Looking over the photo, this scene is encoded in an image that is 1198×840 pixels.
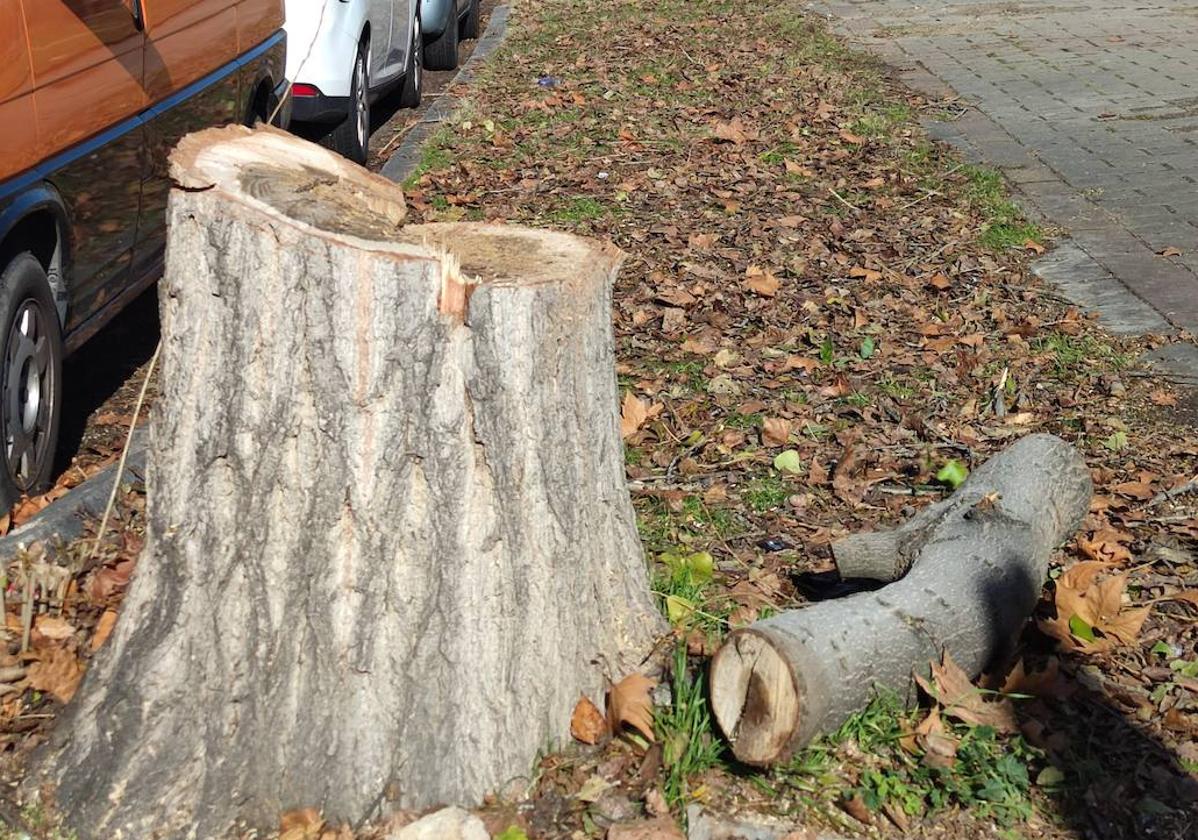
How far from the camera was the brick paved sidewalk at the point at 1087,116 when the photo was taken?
670 centimetres

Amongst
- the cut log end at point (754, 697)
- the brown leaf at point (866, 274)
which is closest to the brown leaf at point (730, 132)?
the brown leaf at point (866, 274)

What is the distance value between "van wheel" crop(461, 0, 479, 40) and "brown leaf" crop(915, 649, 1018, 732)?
40.0ft

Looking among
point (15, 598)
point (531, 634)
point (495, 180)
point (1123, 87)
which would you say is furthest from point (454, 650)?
point (1123, 87)

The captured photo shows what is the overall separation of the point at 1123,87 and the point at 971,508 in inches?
300

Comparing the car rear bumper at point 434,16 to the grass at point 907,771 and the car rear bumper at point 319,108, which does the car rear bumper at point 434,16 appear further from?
the grass at point 907,771

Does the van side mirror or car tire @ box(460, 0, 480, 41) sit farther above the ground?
the van side mirror

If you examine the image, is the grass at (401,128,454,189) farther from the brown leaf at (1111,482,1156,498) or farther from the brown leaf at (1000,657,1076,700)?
the brown leaf at (1000,657,1076,700)

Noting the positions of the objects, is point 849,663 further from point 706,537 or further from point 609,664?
point 706,537

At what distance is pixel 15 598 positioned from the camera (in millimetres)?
3705

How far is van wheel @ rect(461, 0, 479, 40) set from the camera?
47.9ft

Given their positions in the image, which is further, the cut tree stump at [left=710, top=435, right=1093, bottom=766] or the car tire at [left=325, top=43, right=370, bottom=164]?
the car tire at [left=325, top=43, right=370, bottom=164]

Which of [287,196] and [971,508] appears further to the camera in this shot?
[971,508]

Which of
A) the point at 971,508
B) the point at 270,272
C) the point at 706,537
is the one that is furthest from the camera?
the point at 706,537

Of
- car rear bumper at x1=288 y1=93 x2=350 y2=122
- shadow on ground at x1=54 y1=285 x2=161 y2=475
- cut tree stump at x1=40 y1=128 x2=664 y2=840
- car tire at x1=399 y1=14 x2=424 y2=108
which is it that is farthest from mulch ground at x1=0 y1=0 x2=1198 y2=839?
shadow on ground at x1=54 y1=285 x2=161 y2=475
